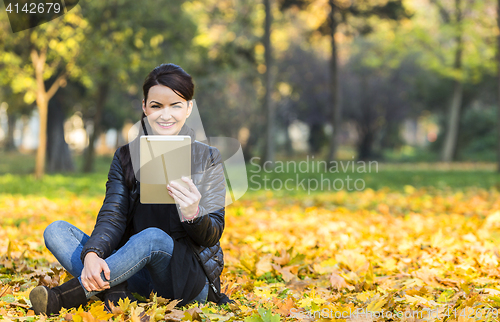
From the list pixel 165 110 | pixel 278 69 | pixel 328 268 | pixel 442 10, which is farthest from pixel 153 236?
pixel 278 69

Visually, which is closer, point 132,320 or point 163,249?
point 132,320

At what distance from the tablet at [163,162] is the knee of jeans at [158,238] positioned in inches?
9.3

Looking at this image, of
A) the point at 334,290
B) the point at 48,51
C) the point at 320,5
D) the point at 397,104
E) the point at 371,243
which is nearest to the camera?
the point at 334,290

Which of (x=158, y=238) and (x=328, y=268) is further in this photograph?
(x=328, y=268)

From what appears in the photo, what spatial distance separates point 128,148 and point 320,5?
1284cm

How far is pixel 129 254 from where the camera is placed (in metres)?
2.34

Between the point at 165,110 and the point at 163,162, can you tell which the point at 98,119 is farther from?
the point at 163,162

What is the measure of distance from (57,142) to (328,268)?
1601 cm

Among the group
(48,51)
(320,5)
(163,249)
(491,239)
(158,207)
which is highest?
(320,5)

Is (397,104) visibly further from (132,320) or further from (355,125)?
(132,320)

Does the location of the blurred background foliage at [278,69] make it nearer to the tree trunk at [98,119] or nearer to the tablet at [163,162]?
the tree trunk at [98,119]

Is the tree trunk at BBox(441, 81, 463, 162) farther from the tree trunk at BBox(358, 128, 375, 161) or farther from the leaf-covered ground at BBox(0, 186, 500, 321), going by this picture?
the leaf-covered ground at BBox(0, 186, 500, 321)

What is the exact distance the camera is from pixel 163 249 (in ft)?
7.95

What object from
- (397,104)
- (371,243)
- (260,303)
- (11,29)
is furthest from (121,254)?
(397,104)
